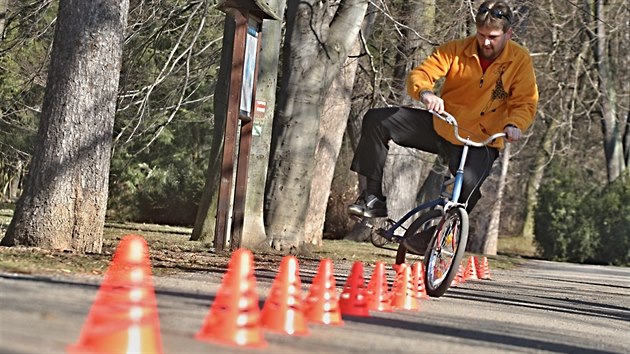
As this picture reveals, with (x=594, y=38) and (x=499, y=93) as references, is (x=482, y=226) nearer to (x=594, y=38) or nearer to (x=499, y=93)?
(x=594, y=38)

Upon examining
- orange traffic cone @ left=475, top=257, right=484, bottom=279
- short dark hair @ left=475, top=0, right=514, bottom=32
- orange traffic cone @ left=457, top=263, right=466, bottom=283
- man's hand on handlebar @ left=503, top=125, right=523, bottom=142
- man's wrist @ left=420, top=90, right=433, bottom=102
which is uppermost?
short dark hair @ left=475, top=0, right=514, bottom=32

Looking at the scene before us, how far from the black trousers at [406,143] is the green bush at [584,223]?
24313 millimetres

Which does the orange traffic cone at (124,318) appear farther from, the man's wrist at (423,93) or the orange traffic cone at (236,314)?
the man's wrist at (423,93)

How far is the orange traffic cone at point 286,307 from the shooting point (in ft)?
20.6

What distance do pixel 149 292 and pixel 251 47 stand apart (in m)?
8.78

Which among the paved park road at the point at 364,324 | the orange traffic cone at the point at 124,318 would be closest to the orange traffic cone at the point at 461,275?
the paved park road at the point at 364,324

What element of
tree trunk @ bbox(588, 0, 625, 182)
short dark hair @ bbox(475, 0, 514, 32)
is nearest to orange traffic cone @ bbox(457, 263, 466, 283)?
short dark hair @ bbox(475, 0, 514, 32)

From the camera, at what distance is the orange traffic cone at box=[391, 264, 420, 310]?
28.3 feet

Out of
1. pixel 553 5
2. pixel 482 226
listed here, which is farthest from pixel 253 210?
pixel 482 226

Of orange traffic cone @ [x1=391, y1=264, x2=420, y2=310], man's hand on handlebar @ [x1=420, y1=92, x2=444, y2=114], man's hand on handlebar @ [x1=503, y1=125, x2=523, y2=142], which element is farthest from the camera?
man's hand on handlebar @ [x1=503, y1=125, x2=523, y2=142]

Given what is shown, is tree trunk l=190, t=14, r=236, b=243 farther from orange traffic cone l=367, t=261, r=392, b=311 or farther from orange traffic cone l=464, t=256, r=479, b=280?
orange traffic cone l=367, t=261, r=392, b=311

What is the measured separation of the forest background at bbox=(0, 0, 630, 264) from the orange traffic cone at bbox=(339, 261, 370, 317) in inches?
157

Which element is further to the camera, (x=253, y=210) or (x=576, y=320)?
(x=253, y=210)

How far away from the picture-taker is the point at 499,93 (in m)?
9.95
